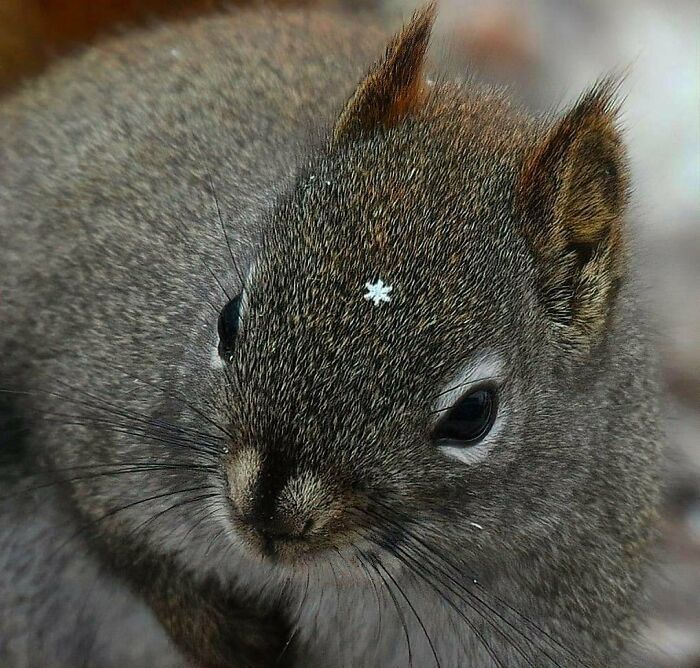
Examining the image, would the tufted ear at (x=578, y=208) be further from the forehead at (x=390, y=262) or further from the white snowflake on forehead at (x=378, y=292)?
the white snowflake on forehead at (x=378, y=292)

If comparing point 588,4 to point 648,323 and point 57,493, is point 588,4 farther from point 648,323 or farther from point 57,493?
point 57,493

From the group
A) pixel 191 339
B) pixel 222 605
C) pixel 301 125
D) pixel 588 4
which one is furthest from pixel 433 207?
pixel 588 4

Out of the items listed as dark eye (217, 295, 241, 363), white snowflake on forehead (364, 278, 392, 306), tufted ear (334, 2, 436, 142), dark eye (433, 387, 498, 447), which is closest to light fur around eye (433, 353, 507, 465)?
dark eye (433, 387, 498, 447)

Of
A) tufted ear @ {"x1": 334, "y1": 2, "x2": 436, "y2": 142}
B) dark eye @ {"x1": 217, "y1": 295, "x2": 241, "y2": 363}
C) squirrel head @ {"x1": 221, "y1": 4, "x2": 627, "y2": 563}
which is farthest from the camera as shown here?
tufted ear @ {"x1": 334, "y1": 2, "x2": 436, "y2": 142}

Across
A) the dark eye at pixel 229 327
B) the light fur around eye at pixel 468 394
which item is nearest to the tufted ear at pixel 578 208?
the light fur around eye at pixel 468 394

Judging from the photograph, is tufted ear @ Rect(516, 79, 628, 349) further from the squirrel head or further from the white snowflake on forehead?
the white snowflake on forehead

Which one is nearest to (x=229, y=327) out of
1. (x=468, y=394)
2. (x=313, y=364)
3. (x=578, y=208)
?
(x=313, y=364)
